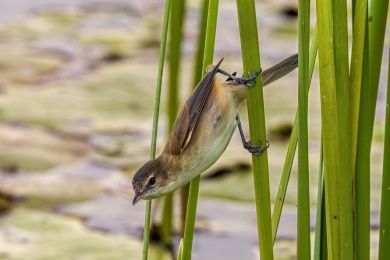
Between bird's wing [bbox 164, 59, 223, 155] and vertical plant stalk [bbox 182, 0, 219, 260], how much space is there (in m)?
0.03

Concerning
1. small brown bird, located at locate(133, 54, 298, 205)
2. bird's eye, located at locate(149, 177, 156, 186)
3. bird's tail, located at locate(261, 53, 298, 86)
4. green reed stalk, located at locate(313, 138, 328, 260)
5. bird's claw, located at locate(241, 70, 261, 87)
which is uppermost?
bird's tail, located at locate(261, 53, 298, 86)

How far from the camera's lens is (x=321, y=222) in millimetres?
1567

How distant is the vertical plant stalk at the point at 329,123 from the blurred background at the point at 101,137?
125cm

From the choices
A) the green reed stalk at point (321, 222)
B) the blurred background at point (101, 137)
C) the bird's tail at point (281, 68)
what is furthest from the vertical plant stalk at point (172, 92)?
the green reed stalk at point (321, 222)

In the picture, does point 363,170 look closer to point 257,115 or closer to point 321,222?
point 321,222

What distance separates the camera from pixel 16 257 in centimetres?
275

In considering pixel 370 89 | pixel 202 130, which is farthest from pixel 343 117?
pixel 202 130

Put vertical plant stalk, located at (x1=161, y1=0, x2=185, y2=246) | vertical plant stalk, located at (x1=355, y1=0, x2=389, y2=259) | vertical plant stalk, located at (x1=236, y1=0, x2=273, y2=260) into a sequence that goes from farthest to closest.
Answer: vertical plant stalk, located at (x1=161, y1=0, x2=185, y2=246) → vertical plant stalk, located at (x1=355, y1=0, x2=389, y2=259) → vertical plant stalk, located at (x1=236, y1=0, x2=273, y2=260)

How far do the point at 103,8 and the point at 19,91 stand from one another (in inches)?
64.6

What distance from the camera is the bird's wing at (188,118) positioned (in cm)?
146

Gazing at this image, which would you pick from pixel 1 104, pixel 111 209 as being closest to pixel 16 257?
pixel 111 209

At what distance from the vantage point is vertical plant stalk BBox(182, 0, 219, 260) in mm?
1404

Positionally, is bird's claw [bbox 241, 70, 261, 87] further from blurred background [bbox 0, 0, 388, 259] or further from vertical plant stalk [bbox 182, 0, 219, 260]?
blurred background [bbox 0, 0, 388, 259]

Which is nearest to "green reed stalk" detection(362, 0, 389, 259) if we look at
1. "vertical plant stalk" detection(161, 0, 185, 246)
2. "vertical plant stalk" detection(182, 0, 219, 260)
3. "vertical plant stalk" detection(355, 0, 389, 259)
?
"vertical plant stalk" detection(355, 0, 389, 259)
